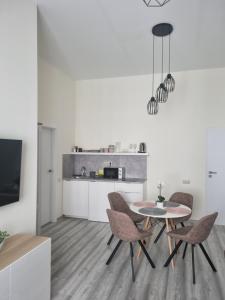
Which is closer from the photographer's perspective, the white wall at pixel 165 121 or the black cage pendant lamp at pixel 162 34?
the black cage pendant lamp at pixel 162 34

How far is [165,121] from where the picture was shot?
209 inches

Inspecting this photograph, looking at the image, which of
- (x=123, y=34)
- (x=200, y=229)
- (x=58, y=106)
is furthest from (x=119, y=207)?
(x=123, y=34)

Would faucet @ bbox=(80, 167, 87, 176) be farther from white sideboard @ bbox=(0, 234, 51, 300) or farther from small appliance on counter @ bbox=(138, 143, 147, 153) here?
white sideboard @ bbox=(0, 234, 51, 300)

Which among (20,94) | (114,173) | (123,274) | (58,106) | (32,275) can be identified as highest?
(58,106)

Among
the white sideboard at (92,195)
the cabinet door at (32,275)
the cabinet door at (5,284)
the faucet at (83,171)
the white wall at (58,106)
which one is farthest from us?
the faucet at (83,171)

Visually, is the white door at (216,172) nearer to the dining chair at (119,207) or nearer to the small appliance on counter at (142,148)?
the small appliance on counter at (142,148)

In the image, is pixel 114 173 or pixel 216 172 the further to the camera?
pixel 114 173

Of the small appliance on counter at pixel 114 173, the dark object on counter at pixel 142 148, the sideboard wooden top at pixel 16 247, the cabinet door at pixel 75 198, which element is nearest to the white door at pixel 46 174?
the cabinet door at pixel 75 198

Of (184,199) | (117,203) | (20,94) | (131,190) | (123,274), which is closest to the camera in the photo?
(20,94)

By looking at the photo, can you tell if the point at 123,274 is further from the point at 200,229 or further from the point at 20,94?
the point at 20,94

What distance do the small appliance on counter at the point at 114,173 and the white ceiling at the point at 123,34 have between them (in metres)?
2.25

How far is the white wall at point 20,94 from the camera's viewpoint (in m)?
2.57

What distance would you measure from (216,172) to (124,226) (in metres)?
2.89

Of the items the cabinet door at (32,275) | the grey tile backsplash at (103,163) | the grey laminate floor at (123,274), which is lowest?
the grey laminate floor at (123,274)
